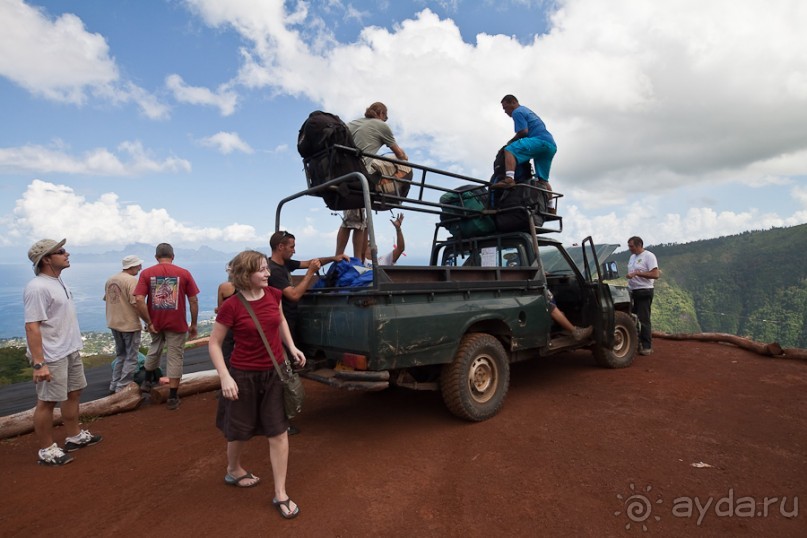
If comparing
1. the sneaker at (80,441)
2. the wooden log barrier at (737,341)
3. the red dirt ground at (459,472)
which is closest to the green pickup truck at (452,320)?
the red dirt ground at (459,472)

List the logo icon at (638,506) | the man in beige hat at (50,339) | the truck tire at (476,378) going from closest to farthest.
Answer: the logo icon at (638,506) < the man in beige hat at (50,339) < the truck tire at (476,378)

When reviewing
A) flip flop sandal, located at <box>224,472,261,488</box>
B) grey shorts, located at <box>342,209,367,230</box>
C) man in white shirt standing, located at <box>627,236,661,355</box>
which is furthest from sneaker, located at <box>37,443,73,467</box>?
man in white shirt standing, located at <box>627,236,661,355</box>

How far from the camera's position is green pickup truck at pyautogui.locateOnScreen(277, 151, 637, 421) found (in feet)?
12.1

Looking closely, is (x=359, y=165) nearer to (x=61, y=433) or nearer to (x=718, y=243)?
(x=61, y=433)

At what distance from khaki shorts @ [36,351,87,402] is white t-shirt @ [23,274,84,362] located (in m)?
0.06

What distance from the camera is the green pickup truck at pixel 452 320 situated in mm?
3689

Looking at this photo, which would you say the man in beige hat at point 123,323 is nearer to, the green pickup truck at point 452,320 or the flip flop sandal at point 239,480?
the green pickup truck at point 452,320

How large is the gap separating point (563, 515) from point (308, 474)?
184cm

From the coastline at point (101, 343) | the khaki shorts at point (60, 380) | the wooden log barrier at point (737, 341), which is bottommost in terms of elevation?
the coastline at point (101, 343)

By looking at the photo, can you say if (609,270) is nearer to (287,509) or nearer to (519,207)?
(519,207)

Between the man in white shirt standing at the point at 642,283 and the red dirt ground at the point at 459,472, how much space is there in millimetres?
2301

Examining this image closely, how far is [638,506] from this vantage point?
9.12ft

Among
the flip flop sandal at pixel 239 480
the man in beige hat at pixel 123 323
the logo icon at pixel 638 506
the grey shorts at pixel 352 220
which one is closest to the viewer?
the logo icon at pixel 638 506

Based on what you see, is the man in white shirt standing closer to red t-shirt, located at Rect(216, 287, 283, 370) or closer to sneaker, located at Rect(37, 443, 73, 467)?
red t-shirt, located at Rect(216, 287, 283, 370)
